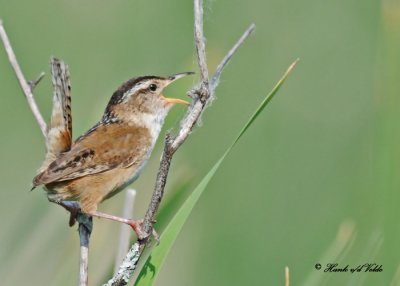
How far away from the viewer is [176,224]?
7.10 feet

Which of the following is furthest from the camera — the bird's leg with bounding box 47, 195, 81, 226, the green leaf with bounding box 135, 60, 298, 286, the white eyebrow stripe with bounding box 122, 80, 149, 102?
the white eyebrow stripe with bounding box 122, 80, 149, 102

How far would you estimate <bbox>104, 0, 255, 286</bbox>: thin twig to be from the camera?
2275 mm

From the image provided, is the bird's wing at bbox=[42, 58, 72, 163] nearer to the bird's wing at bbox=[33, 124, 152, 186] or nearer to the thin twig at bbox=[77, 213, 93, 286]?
the bird's wing at bbox=[33, 124, 152, 186]

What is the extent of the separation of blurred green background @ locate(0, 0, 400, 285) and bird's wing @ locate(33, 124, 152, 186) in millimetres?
86

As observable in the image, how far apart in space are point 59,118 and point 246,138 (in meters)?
1.66

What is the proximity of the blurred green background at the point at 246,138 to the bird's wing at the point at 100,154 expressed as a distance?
0.09 metres

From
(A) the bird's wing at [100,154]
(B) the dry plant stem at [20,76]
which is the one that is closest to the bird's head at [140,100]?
(A) the bird's wing at [100,154]

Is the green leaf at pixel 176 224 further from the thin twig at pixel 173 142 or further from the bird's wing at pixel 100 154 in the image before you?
the bird's wing at pixel 100 154

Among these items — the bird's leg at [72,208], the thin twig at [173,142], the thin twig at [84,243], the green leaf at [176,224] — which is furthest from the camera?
the bird's leg at [72,208]

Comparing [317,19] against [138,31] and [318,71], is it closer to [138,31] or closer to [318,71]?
[318,71]

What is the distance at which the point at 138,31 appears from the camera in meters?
5.29

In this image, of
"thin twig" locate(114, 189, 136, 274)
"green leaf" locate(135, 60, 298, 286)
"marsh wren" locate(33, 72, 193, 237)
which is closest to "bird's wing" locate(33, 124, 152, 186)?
"marsh wren" locate(33, 72, 193, 237)

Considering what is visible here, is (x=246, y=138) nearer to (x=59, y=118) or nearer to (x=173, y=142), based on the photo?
(x=59, y=118)

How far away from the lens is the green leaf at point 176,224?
216cm
